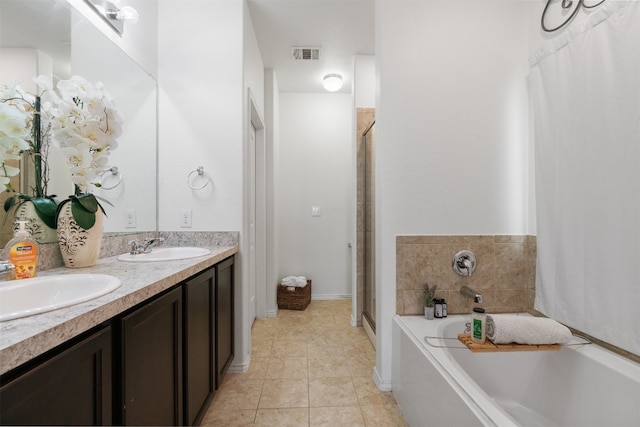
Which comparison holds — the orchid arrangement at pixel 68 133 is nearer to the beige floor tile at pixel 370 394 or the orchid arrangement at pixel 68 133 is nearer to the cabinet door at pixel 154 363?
the cabinet door at pixel 154 363

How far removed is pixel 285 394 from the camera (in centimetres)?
170

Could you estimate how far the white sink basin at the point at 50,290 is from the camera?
30.4 inches

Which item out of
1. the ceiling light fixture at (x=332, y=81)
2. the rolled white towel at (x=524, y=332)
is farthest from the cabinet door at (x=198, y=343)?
the ceiling light fixture at (x=332, y=81)

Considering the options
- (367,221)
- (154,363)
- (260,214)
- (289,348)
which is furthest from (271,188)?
(154,363)

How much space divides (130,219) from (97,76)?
78 cm

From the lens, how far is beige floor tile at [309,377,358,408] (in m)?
1.63

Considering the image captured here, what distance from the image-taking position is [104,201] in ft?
4.97

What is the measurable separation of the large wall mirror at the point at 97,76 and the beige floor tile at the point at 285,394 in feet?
4.19

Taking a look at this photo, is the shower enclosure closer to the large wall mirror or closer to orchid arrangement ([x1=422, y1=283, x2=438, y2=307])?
orchid arrangement ([x1=422, y1=283, x2=438, y2=307])

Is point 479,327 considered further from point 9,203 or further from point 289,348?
point 9,203

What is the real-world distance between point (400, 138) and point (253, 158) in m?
1.50

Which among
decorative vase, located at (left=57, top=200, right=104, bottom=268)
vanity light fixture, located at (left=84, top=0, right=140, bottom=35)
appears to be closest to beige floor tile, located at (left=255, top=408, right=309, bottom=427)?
decorative vase, located at (left=57, top=200, right=104, bottom=268)

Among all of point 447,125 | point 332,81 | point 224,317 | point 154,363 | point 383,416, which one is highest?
point 332,81

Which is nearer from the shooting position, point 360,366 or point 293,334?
point 360,366
